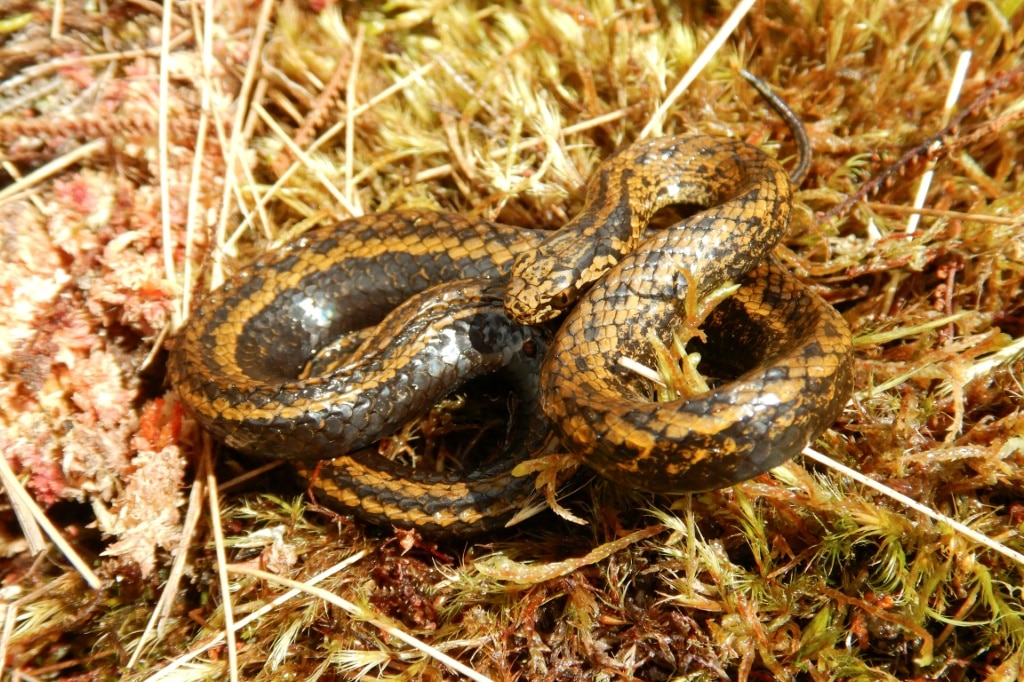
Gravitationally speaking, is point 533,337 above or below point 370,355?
below

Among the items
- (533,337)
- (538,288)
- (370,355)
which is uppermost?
(538,288)

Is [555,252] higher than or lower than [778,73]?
lower

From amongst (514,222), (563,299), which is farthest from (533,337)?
(514,222)

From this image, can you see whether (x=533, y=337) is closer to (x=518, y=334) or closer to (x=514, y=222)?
(x=518, y=334)

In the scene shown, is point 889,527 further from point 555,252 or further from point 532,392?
point 555,252

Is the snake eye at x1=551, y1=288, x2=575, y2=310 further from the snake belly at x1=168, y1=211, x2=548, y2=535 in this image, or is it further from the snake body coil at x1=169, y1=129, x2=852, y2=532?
the snake belly at x1=168, y1=211, x2=548, y2=535

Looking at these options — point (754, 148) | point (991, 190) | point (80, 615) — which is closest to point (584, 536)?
point (754, 148)

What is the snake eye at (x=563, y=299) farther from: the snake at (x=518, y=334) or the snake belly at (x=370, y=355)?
the snake belly at (x=370, y=355)
